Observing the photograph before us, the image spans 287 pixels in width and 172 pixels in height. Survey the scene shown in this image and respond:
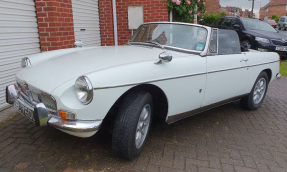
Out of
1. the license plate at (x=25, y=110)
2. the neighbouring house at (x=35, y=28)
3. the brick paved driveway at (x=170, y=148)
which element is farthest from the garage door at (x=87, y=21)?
the license plate at (x=25, y=110)

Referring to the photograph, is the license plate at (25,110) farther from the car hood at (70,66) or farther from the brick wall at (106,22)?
the brick wall at (106,22)

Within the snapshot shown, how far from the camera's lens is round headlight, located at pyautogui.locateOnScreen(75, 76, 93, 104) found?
7.29ft

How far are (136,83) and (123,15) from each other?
18.4 ft

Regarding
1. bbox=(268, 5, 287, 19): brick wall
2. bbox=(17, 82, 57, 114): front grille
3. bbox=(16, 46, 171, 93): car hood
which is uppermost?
bbox=(268, 5, 287, 19): brick wall

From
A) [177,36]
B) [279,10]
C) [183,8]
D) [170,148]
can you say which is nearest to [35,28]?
[177,36]

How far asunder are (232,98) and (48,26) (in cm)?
362

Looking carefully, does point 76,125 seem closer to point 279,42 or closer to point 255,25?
point 279,42

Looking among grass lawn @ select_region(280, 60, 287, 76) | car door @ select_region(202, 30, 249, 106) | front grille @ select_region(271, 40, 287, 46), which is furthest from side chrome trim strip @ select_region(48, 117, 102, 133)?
front grille @ select_region(271, 40, 287, 46)

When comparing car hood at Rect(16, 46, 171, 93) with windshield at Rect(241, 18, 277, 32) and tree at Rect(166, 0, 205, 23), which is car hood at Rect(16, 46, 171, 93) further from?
windshield at Rect(241, 18, 277, 32)

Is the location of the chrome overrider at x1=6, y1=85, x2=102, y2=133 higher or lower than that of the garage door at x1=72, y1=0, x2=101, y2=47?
lower

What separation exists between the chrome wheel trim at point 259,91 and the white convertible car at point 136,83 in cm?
50

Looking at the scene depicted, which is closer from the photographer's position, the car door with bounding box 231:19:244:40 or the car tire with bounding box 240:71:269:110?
the car tire with bounding box 240:71:269:110

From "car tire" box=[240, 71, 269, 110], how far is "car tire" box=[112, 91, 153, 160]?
97.8 inches

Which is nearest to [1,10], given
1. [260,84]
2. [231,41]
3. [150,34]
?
[150,34]
